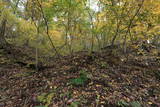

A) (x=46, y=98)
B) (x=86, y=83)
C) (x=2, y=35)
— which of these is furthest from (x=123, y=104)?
(x=2, y=35)

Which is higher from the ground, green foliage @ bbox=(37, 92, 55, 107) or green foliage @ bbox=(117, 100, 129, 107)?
green foliage @ bbox=(117, 100, 129, 107)

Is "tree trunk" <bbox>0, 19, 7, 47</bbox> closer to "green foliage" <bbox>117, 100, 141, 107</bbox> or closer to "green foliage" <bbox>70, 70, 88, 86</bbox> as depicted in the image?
"green foliage" <bbox>70, 70, 88, 86</bbox>

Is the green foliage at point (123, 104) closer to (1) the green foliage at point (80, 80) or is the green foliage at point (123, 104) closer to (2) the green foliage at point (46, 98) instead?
(1) the green foliage at point (80, 80)

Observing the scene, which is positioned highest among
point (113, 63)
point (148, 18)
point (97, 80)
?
point (148, 18)

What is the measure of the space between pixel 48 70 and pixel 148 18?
15.1 ft

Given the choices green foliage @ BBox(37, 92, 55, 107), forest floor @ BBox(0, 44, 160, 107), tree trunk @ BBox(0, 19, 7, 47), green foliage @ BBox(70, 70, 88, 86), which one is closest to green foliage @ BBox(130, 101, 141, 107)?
forest floor @ BBox(0, 44, 160, 107)

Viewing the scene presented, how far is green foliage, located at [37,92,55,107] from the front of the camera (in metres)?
3.28

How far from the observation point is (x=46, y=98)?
3447 millimetres

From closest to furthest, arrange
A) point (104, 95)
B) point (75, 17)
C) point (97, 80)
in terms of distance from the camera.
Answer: point (104, 95) < point (97, 80) < point (75, 17)

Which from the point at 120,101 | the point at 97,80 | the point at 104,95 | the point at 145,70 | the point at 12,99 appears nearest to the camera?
the point at 120,101

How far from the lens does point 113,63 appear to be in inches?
215

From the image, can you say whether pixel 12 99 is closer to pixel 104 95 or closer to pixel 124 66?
pixel 104 95

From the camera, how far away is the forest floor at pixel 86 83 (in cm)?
332

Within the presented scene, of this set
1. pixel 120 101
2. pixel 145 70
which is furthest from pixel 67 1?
pixel 145 70
